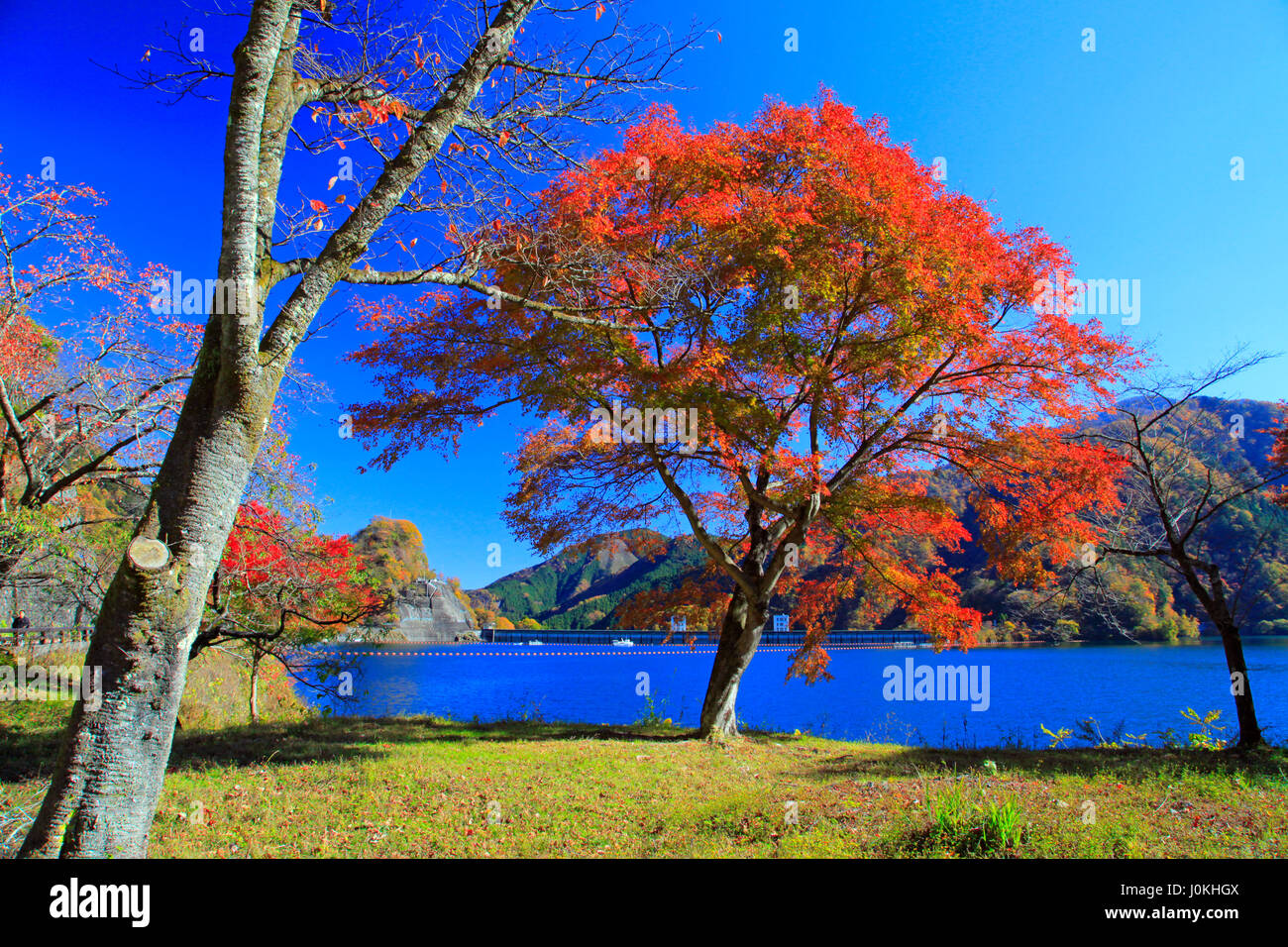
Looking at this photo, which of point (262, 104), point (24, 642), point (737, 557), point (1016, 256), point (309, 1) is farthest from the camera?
point (24, 642)

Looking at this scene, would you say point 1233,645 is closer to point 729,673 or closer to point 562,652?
point 729,673

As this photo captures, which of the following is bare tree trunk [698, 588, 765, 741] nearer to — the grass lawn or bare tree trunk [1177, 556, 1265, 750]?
the grass lawn

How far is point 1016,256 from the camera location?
973 centimetres

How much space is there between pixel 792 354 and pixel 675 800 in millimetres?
6040

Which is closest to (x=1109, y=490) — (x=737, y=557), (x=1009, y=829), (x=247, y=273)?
(x=737, y=557)

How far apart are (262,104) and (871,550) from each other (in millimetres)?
11150

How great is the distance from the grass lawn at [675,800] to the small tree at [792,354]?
9.95ft

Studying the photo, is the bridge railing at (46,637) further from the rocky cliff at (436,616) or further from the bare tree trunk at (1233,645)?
the rocky cliff at (436,616)

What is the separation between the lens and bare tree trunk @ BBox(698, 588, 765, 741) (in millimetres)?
11141

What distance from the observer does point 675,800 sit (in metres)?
6.40

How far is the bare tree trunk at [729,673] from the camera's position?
11.1m

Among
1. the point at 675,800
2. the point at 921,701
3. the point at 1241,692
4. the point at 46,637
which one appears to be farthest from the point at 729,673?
the point at 46,637
